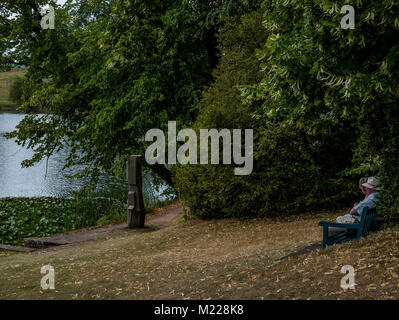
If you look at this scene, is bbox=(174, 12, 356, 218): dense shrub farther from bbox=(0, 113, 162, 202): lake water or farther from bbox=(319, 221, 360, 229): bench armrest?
bbox=(0, 113, 162, 202): lake water

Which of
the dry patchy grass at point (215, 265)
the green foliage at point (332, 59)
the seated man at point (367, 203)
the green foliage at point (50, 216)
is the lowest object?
the green foliage at point (50, 216)

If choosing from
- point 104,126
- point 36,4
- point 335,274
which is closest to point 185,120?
point 104,126

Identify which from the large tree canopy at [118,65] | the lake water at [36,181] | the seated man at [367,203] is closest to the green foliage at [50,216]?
the large tree canopy at [118,65]

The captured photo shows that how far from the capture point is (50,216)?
54.8 ft

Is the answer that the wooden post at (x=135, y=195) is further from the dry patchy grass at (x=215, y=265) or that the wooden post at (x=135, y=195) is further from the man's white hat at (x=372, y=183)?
the man's white hat at (x=372, y=183)

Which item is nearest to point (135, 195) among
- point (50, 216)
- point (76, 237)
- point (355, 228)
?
point (76, 237)

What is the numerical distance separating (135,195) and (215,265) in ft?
17.9

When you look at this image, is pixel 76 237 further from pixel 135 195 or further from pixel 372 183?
pixel 372 183

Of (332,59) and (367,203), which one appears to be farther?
(367,203)

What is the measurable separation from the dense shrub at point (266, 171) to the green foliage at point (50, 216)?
182 inches

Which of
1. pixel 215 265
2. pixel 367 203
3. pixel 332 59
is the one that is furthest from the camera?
pixel 367 203

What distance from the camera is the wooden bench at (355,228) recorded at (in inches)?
255

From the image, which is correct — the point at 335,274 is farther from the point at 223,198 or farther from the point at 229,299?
the point at 223,198

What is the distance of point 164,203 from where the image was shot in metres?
16.4
